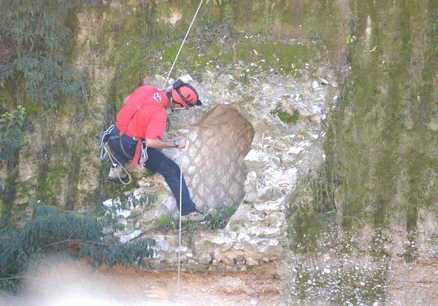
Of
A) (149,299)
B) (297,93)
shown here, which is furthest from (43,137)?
(297,93)

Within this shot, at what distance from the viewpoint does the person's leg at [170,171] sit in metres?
8.46

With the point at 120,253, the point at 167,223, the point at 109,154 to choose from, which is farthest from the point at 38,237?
the point at 167,223

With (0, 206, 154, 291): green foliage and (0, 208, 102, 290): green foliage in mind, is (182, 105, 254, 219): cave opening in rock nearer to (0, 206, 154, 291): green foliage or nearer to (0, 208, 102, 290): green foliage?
(0, 206, 154, 291): green foliage

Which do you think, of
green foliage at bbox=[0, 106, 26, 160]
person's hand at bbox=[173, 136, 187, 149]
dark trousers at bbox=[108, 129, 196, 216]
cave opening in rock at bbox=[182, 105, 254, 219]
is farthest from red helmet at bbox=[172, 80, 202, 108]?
green foliage at bbox=[0, 106, 26, 160]

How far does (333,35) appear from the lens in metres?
9.08

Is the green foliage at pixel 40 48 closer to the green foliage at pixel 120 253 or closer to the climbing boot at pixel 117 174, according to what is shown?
the climbing boot at pixel 117 174

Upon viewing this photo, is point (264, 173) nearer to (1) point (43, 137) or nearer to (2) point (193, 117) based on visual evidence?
(2) point (193, 117)

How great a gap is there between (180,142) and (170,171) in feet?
1.08

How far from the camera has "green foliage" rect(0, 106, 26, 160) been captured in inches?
345

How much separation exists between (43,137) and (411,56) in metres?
4.21

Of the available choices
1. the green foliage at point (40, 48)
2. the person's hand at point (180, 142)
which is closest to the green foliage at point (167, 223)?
the person's hand at point (180, 142)

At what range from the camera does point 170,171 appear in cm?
854

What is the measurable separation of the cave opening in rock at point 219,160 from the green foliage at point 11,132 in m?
1.84

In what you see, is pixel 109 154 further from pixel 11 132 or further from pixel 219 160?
pixel 219 160
